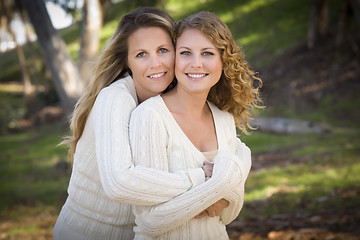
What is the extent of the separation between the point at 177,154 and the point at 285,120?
8869 mm

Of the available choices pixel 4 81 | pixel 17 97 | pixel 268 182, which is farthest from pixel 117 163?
pixel 4 81

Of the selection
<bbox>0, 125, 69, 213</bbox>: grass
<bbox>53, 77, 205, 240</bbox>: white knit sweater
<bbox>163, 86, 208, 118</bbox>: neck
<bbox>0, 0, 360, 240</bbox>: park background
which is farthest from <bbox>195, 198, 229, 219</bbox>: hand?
<bbox>0, 125, 69, 213</bbox>: grass

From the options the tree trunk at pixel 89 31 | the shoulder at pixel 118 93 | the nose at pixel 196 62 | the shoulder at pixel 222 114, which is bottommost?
the shoulder at pixel 222 114

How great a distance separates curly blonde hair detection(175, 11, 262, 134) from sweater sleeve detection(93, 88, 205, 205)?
750 millimetres

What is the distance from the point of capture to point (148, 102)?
2420mm

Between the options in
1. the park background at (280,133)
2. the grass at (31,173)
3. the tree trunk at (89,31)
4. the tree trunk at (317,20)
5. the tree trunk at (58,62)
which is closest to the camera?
the park background at (280,133)

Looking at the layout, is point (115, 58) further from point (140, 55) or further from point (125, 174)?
point (125, 174)

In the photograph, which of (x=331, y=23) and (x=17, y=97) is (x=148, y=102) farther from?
(x=17, y=97)

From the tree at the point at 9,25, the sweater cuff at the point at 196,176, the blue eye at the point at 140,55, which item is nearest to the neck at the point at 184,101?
the blue eye at the point at 140,55

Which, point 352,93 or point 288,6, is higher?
point 288,6

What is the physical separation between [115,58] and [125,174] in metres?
1.13

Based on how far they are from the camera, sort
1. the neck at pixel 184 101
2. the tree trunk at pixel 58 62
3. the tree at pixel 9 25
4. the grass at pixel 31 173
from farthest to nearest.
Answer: the tree at pixel 9 25, the grass at pixel 31 173, the tree trunk at pixel 58 62, the neck at pixel 184 101

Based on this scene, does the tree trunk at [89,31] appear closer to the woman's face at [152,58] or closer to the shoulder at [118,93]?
the woman's face at [152,58]

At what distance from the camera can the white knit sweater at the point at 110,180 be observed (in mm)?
2168
